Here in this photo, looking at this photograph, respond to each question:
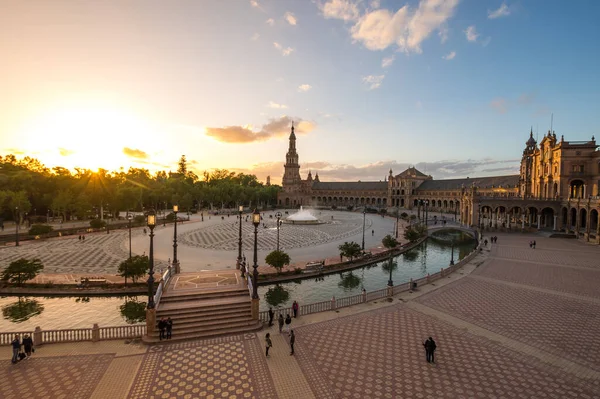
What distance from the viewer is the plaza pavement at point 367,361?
1041cm

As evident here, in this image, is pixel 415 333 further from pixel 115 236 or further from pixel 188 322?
pixel 115 236

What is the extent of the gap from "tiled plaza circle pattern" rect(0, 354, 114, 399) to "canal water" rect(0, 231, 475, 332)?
544 cm

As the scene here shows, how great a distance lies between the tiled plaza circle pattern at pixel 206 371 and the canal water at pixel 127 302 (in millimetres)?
6476

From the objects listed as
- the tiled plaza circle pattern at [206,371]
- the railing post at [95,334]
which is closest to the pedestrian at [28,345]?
the railing post at [95,334]

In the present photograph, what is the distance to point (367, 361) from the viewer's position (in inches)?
481

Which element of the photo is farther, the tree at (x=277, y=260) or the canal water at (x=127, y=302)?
the tree at (x=277, y=260)

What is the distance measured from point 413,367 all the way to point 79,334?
48.9 feet

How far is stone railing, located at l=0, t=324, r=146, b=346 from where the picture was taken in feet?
43.2

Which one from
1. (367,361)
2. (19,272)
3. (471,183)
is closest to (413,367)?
(367,361)

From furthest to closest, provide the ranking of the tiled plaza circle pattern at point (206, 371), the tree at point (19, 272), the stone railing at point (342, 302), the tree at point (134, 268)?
1. the tree at point (134, 268)
2. the tree at point (19, 272)
3. the stone railing at point (342, 302)
4. the tiled plaza circle pattern at point (206, 371)

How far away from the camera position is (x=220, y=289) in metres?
17.5

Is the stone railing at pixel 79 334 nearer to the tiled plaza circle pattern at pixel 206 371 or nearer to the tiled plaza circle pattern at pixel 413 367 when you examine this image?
the tiled plaza circle pattern at pixel 206 371

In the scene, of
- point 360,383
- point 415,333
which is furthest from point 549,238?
point 360,383

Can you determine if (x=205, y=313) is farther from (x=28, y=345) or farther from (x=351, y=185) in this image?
(x=351, y=185)
